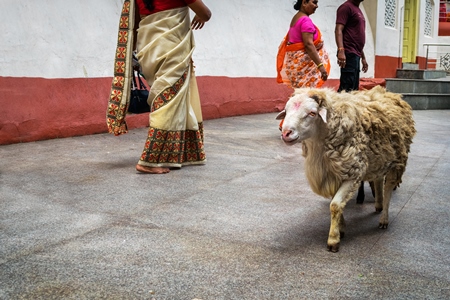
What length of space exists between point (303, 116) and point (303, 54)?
3.30 meters

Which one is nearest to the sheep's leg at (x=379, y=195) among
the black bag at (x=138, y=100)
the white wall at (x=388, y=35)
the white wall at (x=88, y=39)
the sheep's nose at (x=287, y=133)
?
the sheep's nose at (x=287, y=133)

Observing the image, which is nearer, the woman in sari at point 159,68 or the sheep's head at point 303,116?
the sheep's head at point 303,116

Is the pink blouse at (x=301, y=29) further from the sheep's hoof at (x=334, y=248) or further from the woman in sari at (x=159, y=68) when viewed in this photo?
the sheep's hoof at (x=334, y=248)

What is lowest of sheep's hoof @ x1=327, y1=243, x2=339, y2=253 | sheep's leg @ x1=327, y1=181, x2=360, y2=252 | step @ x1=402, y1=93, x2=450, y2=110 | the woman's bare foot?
step @ x1=402, y1=93, x2=450, y2=110

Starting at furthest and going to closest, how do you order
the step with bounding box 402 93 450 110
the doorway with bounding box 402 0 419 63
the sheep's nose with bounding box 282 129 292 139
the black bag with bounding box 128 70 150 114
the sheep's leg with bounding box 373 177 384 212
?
the doorway with bounding box 402 0 419 63 → the step with bounding box 402 93 450 110 → the black bag with bounding box 128 70 150 114 → the sheep's leg with bounding box 373 177 384 212 → the sheep's nose with bounding box 282 129 292 139

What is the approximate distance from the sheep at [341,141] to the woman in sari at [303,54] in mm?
2599

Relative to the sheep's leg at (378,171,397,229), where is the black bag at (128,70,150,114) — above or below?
above

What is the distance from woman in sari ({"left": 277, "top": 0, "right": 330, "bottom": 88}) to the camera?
5.70m

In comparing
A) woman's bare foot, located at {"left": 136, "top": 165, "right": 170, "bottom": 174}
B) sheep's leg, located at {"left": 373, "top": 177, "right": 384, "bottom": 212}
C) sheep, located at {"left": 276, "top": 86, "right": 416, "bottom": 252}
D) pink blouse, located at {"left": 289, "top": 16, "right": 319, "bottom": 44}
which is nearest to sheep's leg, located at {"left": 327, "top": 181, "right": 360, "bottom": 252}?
sheep, located at {"left": 276, "top": 86, "right": 416, "bottom": 252}

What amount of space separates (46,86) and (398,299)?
507cm

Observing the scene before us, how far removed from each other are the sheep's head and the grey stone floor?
615mm

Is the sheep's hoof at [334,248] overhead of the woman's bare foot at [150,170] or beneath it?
beneath

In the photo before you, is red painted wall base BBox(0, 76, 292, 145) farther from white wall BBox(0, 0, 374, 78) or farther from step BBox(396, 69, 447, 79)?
step BBox(396, 69, 447, 79)

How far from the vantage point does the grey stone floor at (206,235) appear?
231cm
